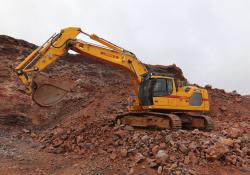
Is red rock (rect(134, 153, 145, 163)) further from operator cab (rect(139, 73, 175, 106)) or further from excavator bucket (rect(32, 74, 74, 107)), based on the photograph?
excavator bucket (rect(32, 74, 74, 107))

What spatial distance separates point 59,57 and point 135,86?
317 cm

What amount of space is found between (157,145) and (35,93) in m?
4.19

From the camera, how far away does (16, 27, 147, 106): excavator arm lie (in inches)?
440

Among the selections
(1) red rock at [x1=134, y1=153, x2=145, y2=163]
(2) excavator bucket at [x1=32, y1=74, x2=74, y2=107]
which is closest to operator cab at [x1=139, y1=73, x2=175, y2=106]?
(2) excavator bucket at [x1=32, y1=74, x2=74, y2=107]

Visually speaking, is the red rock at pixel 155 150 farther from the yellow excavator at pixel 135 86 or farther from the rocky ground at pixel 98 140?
the yellow excavator at pixel 135 86

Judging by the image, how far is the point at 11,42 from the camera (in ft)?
74.5

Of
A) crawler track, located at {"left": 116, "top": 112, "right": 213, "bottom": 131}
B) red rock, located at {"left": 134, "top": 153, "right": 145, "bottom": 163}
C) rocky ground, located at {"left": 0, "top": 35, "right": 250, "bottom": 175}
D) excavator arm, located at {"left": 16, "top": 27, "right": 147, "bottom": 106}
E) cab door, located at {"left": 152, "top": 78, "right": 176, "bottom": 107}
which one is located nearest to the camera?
rocky ground, located at {"left": 0, "top": 35, "right": 250, "bottom": 175}

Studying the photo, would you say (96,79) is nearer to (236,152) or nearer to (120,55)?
(120,55)

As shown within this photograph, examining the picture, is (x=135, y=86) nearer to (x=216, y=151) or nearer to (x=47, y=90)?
(x=47, y=90)

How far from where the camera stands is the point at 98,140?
37.9 feet

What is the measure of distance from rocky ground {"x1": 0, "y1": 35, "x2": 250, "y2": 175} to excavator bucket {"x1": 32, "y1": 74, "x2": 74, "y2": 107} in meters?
1.58

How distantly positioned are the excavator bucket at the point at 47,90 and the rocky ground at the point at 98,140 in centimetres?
158

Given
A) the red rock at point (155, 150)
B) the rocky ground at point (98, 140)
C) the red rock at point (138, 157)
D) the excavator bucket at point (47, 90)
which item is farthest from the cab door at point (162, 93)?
the red rock at point (138, 157)

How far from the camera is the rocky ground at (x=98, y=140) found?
30.3 ft
